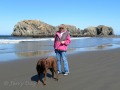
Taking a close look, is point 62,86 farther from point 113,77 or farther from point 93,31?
point 93,31

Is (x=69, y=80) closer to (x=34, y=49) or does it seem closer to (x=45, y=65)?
(x=45, y=65)

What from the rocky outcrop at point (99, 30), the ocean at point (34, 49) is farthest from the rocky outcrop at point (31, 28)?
the ocean at point (34, 49)

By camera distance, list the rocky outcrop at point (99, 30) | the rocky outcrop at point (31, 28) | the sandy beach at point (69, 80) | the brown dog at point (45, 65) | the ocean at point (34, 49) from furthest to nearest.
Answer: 1. the rocky outcrop at point (99, 30)
2. the rocky outcrop at point (31, 28)
3. the ocean at point (34, 49)
4. the brown dog at point (45, 65)
5. the sandy beach at point (69, 80)

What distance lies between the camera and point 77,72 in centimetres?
816

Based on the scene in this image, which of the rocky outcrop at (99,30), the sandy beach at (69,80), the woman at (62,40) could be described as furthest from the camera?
the rocky outcrop at (99,30)

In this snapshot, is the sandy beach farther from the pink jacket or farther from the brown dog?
the pink jacket

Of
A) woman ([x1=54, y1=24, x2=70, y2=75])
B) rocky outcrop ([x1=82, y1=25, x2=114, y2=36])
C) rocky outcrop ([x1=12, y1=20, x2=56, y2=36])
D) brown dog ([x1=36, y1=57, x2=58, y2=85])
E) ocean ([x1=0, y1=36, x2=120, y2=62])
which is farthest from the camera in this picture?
→ rocky outcrop ([x1=82, y1=25, x2=114, y2=36])

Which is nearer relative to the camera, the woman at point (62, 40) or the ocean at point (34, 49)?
the woman at point (62, 40)

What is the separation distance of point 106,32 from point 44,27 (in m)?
35.0

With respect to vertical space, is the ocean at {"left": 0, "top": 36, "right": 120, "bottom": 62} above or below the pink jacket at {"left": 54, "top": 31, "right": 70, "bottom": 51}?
below

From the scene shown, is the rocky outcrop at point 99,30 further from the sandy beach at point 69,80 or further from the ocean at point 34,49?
the sandy beach at point 69,80

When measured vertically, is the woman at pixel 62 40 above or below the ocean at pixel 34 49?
above

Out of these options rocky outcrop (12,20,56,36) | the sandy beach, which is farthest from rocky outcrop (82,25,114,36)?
the sandy beach

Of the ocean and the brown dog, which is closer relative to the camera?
the brown dog
